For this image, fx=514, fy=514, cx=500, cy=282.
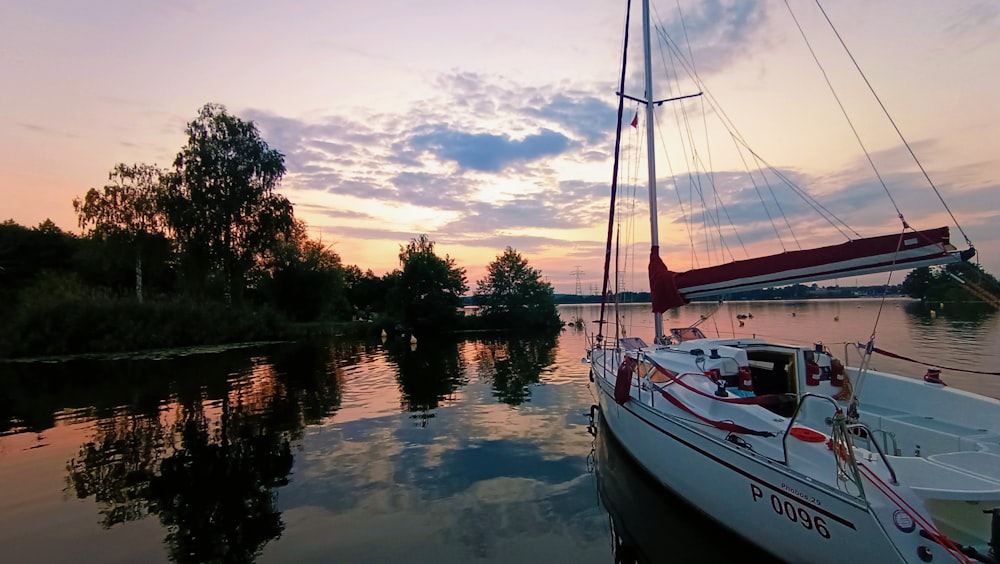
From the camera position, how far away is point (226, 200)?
4088 cm

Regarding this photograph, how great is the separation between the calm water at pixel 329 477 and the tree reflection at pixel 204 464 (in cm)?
5

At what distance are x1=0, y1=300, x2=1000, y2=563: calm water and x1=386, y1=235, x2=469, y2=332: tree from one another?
107 ft

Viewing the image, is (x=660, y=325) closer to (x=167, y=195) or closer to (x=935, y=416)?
(x=935, y=416)

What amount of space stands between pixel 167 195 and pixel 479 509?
4211 centimetres

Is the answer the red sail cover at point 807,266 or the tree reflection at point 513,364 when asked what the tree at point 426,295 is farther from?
the red sail cover at point 807,266

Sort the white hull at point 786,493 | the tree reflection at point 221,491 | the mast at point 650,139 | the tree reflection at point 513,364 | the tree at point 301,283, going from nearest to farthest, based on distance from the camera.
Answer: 1. the white hull at point 786,493
2. the tree reflection at point 221,491
3. the mast at point 650,139
4. the tree reflection at point 513,364
5. the tree at point 301,283

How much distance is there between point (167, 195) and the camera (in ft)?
131

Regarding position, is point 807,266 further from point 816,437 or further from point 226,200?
point 226,200

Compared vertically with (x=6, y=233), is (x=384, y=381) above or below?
below

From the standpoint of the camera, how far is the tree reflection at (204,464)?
7.70 m

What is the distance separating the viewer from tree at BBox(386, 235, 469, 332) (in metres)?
53.8

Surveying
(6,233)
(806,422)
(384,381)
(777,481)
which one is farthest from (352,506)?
(6,233)

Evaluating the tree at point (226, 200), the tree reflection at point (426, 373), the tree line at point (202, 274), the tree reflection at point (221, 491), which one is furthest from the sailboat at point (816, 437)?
the tree at point (226, 200)

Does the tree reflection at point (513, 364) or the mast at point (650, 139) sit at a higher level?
the mast at point (650, 139)
